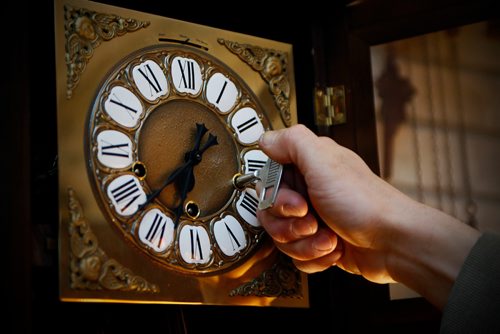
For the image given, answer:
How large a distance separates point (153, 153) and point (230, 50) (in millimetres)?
314

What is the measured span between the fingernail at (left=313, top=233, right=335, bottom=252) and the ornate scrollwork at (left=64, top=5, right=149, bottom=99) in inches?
21.0

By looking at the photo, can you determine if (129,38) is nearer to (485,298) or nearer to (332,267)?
(332,267)

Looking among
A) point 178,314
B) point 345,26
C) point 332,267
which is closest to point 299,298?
point 332,267

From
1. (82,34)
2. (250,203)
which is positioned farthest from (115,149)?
(250,203)

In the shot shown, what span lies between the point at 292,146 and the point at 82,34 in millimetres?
432

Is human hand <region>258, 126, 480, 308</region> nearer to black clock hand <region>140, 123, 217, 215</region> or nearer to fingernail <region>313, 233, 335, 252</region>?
fingernail <region>313, 233, 335, 252</region>

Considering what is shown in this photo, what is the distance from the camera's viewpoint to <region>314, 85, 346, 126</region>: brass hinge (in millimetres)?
1911

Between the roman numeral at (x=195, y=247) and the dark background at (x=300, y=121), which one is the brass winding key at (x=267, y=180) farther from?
the dark background at (x=300, y=121)

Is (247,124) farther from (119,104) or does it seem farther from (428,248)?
(428,248)

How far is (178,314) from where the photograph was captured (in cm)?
178

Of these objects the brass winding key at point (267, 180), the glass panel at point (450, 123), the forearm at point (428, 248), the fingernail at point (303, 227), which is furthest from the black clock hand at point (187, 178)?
the glass panel at point (450, 123)

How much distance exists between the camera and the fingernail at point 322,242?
1.70 m

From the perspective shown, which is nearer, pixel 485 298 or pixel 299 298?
pixel 485 298

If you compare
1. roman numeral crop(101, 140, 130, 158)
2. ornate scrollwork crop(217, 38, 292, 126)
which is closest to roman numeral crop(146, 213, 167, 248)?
roman numeral crop(101, 140, 130, 158)
